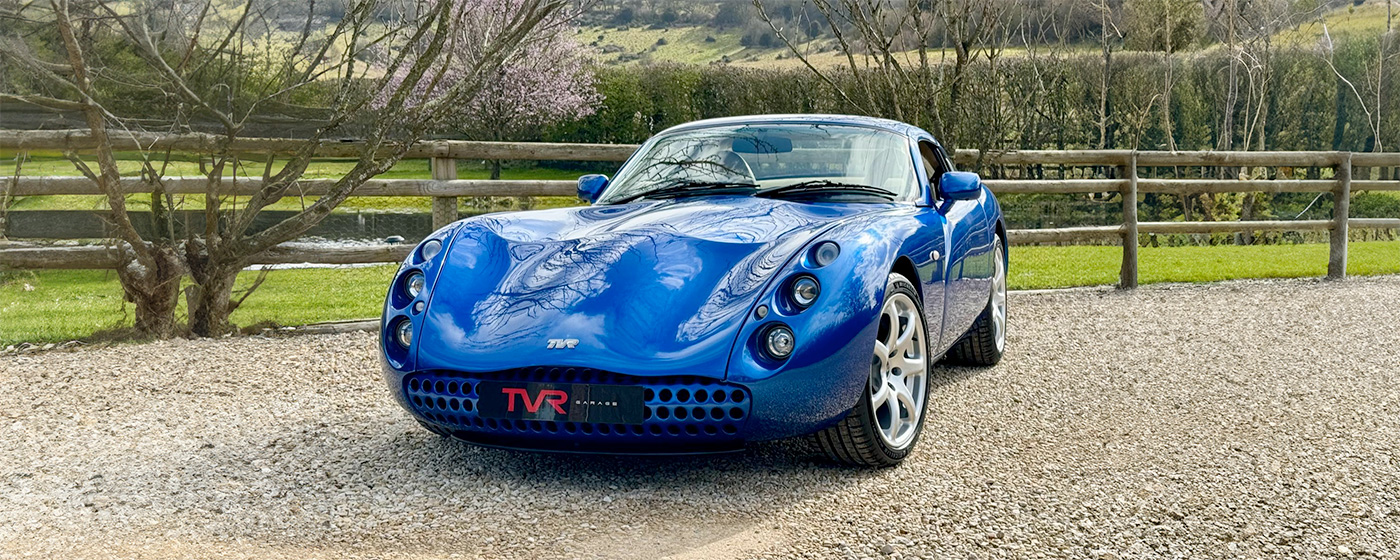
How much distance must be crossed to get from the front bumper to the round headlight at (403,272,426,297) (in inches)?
16.4

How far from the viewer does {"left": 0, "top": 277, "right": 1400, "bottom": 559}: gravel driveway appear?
136 inches

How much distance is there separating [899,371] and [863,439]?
0.43 metres

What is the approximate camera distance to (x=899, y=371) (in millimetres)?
4418

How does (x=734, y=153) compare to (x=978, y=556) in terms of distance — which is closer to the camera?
(x=978, y=556)

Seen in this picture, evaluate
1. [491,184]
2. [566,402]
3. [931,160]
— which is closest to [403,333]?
[566,402]

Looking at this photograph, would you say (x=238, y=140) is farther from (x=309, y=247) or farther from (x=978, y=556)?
(x=978, y=556)

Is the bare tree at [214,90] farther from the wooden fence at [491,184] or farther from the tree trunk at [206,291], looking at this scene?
the wooden fence at [491,184]

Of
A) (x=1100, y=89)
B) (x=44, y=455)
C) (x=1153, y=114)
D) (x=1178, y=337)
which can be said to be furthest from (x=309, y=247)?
(x=1153, y=114)

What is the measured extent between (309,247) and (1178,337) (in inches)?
236

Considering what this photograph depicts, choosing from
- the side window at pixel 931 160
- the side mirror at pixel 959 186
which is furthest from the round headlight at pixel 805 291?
the side window at pixel 931 160

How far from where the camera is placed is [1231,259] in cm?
1672

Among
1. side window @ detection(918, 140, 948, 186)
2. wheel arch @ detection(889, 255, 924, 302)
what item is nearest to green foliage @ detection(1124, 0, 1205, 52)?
side window @ detection(918, 140, 948, 186)

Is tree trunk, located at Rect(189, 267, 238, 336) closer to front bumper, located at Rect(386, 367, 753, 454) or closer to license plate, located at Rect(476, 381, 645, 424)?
front bumper, located at Rect(386, 367, 753, 454)

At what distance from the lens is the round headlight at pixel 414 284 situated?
4305 millimetres
